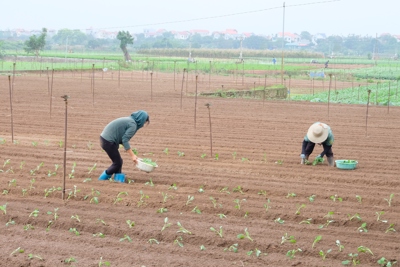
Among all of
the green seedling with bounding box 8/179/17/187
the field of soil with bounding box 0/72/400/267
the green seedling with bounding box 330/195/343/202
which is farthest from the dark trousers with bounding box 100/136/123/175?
the green seedling with bounding box 330/195/343/202

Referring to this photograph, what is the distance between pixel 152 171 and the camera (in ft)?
29.7

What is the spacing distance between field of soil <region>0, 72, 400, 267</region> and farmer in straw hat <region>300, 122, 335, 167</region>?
0.75 feet

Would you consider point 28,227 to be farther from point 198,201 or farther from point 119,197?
point 198,201

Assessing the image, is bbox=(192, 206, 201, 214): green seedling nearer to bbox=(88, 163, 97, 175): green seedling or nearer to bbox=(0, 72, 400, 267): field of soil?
bbox=(0, 72, 400, 267): field of soil

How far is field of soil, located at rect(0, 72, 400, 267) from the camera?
5.92m

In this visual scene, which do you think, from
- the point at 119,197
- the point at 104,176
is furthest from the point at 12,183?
the point at 119,197

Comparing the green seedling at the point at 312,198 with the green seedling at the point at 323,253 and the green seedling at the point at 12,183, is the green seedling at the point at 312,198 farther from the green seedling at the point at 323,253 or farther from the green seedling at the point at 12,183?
the green seedling at the point at 12,183

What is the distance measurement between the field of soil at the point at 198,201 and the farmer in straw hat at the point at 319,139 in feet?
0.75

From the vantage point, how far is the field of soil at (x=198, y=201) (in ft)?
19.4

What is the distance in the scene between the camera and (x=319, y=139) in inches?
382

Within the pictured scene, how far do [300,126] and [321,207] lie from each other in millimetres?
8518

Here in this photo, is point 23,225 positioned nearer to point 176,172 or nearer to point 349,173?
point 176,172

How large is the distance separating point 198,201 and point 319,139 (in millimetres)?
2763

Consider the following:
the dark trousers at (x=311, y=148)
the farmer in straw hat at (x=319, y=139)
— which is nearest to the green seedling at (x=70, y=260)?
the farmer in straw hat at (x=319, y=139)
